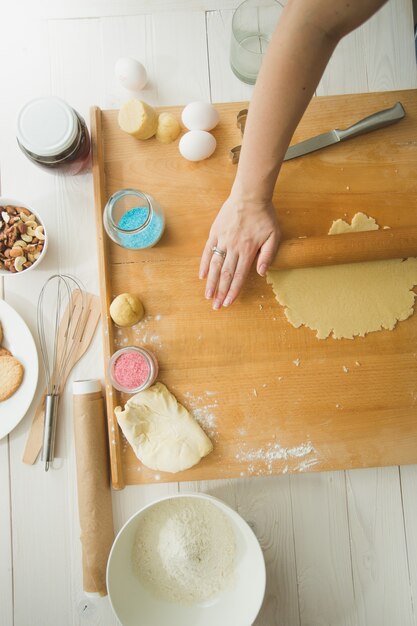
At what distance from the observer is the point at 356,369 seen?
762mm

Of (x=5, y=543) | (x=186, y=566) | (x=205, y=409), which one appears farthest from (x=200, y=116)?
(x=5, y=543)

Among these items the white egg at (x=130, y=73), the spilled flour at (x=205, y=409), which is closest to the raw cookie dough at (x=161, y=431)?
the spilled flour at (x=205, y=409)

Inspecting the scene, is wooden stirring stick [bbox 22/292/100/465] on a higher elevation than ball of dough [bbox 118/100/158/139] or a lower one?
lower

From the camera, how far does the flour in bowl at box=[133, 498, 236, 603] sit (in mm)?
753

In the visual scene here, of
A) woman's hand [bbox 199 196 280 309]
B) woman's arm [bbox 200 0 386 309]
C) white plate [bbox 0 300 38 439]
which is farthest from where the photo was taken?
white plate [bbox 0 300 38 439]

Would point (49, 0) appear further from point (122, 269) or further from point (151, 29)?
point (122, 269)

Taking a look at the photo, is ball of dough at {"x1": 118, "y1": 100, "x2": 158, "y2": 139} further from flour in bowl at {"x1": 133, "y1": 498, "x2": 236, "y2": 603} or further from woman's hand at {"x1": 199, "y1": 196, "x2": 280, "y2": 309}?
flour in bowl at {"x1": 133, "y1": 498, "x2": 236, "y2": 603}

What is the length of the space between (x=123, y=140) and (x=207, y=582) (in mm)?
796

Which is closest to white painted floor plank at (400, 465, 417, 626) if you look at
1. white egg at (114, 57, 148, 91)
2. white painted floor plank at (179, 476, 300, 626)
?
white painted floor plank at (179, 476, 300, 626)

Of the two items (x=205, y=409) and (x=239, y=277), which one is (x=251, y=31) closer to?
(x=239, y=277)

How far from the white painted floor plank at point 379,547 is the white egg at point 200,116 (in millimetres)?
717

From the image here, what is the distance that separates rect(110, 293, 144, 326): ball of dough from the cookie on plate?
0.22 m

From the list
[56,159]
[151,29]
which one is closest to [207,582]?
[56,159]

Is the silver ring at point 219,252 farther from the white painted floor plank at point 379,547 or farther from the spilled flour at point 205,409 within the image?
the white painted floor plank at point 379,547
